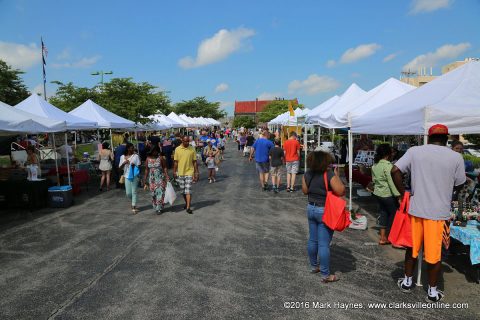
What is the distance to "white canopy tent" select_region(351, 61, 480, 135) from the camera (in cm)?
475

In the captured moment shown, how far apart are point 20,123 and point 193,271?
5.97m

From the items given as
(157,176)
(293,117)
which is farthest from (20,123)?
(293,117)

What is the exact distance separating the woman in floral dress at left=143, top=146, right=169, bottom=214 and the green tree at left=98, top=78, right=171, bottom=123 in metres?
13.0

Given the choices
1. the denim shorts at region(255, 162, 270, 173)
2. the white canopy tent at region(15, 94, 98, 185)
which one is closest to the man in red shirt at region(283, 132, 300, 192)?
the denim shorts at region(255, 162, 270, 173)

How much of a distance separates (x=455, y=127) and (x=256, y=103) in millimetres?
105600

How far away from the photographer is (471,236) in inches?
163

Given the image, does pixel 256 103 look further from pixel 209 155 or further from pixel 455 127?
pixel 455 127

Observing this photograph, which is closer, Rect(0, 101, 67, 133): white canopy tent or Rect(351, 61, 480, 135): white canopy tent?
Rect(351, 61, 480, 135): white canopy tent

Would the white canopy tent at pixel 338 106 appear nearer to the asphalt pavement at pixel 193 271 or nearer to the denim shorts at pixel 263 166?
the denim shorts at pixel 263 166

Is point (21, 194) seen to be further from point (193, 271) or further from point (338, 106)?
point (338, 106)

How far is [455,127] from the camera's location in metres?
4.75

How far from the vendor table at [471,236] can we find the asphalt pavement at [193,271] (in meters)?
0.40

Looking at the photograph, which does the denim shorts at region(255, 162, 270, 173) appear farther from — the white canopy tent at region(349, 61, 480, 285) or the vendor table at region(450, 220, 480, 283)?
the vendor table at region(450, 220, 480, 283)

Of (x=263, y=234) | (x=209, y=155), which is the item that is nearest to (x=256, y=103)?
(x=209, y=155)
